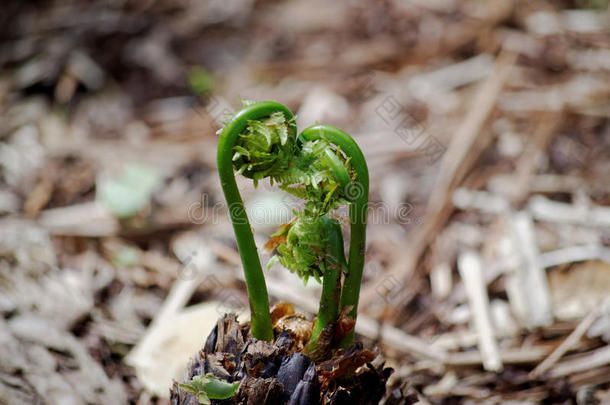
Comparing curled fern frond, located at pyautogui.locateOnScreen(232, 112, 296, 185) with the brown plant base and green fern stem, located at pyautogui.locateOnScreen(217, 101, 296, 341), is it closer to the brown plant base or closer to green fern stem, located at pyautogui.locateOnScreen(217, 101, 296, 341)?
→ green fern stem, located at pyautogui.locateOnScreen(217, 101, 296, 341)

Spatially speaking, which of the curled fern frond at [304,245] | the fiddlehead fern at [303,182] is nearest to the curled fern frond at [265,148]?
the fiddlehead fern at [303,182]

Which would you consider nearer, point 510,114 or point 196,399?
point 196,399

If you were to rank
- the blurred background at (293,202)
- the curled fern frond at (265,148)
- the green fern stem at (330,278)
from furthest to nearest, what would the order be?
1. the blurred background at (293,202)
2. the green fern stem at (330,278)
3. the curled fern frond at (265,148)

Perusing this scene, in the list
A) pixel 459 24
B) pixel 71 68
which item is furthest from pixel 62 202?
pixel 459 24

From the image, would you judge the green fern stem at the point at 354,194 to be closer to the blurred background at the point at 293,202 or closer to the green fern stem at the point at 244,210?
the green fern stem at the point at 244,210

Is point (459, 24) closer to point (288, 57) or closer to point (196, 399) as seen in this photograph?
point (288, 57)

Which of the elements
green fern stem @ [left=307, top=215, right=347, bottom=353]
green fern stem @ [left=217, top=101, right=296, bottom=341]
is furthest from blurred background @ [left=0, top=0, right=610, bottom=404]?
green fern stem @ [left=217, top=101, right=296, bottom=341]
